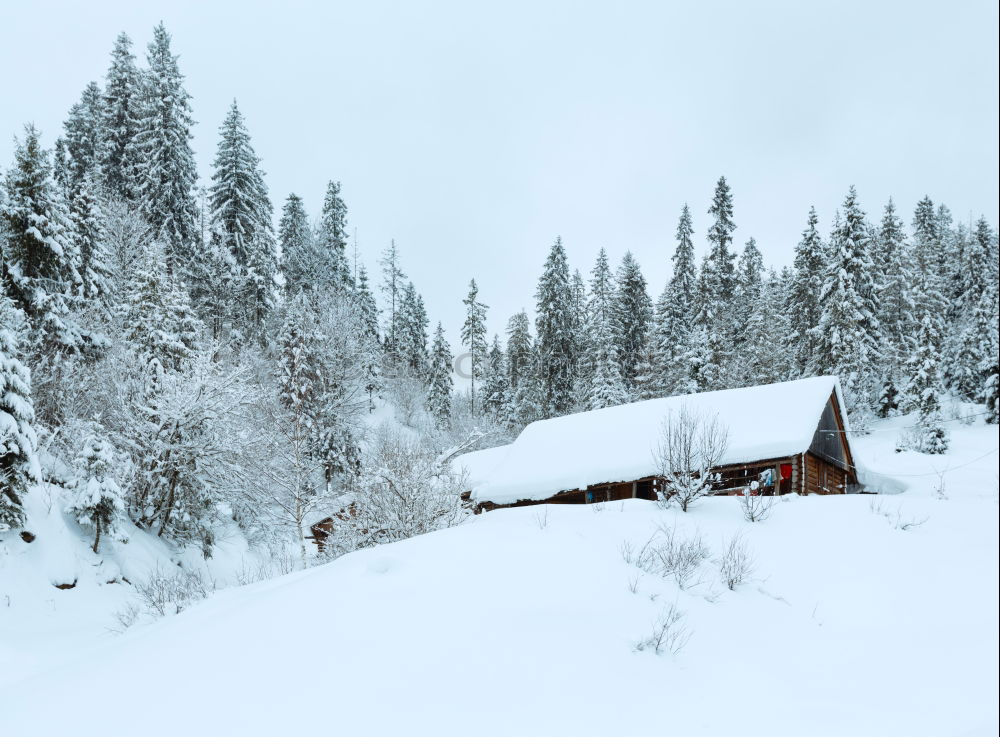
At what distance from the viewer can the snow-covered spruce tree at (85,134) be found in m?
36.2

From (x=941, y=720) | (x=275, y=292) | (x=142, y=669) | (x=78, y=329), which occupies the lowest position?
(x=941, y=720)

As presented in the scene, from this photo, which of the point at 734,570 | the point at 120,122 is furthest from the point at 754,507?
the point at 120,122

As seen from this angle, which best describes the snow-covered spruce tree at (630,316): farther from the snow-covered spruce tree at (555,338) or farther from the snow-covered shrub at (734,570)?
the snow-covered shrub at (734,570)

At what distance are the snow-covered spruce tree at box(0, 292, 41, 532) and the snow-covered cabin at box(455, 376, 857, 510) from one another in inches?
457

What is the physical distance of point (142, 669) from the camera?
17.6 feet

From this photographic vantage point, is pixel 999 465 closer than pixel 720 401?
No

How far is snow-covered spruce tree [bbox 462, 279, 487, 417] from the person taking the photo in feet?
200

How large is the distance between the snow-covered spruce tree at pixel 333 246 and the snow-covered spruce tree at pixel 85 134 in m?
17.3

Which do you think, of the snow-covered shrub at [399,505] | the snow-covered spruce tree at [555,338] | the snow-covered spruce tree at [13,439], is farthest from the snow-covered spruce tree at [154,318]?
the snow-covered spruce tree at [555,338]

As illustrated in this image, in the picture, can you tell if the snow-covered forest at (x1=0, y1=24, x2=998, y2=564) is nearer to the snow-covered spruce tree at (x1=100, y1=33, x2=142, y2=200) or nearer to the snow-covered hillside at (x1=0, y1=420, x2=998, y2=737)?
the snow-covered spruce tree at (x1=100, y1=33, x2=142, y2=200)

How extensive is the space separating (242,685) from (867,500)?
12.3 meters

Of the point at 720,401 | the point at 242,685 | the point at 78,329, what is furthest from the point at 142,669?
the point at 78,329

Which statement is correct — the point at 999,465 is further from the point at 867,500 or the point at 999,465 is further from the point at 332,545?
the point at 332,545

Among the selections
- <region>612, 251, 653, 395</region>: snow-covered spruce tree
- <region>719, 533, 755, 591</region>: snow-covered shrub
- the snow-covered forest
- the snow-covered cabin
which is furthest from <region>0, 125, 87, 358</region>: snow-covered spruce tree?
<region>612, 251, 653, 395</region>: snow-covered spruce tree
